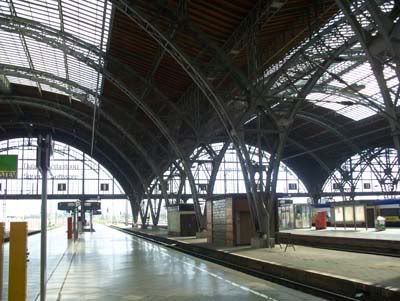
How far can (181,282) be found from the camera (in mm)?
14156

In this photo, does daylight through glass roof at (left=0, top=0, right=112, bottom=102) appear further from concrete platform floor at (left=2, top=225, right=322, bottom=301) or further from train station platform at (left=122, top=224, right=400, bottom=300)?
train station platform at (left=122, top=224, right=400, bottom=300)

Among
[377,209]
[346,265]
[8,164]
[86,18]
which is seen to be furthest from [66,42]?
[377,209]

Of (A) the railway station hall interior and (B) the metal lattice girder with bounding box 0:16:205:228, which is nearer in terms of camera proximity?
(A) the railway station hall interior

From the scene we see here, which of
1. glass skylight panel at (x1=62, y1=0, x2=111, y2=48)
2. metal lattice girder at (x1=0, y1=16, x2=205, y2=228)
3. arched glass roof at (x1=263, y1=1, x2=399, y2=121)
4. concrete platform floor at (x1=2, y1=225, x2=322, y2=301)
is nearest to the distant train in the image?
arched glass roof at (x1=263, y1=1, x2=399, y2=121)

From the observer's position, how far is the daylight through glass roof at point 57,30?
33.2 m

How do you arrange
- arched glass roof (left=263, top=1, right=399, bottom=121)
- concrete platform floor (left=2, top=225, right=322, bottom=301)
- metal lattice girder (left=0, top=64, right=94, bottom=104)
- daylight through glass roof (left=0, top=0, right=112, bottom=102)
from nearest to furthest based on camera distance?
concrete platform floor (left=2, top=225, right=322, bottom=301), arched glass roof (left=263, top=1, right=399, bottom=121), daylight through glass roof (left=0, top=0, right=112, bottom=102), metal lattice girder (left=0, top=64, right=94, bottom=104)

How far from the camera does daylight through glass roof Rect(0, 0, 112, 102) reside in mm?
33250

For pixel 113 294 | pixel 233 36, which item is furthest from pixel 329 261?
pixel 233 36

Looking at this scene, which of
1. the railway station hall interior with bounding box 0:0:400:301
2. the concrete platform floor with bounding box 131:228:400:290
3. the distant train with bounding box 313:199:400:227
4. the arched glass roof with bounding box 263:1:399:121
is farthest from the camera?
the distant train with bounding box 313:199:400:227

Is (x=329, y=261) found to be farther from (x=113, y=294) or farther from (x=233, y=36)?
(x=233, y=36)

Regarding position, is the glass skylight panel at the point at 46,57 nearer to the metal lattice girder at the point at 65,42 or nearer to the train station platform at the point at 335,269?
the metal lattice girder at the point at 65,42

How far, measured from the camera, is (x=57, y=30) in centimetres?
3541

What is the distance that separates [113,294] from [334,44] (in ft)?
84.5

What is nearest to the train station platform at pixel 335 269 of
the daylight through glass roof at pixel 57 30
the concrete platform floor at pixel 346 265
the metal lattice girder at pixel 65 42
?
the concrete platform floor at pixel 346 265
